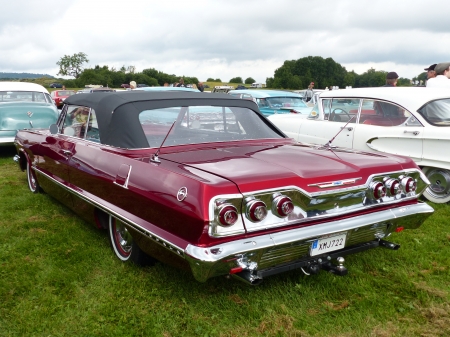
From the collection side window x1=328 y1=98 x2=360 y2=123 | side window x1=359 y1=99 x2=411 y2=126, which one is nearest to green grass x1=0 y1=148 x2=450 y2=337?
side window x1=359 y1=99 x2=411 y2=126

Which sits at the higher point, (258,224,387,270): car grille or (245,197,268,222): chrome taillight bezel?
(245,197,268,222): chrome taillight bezel

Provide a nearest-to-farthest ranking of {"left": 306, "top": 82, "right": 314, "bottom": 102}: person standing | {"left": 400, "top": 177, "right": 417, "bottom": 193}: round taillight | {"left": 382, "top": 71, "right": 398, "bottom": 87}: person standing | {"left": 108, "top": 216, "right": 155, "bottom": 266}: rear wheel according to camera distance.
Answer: {"left": 400, "top": 177, "right": 417, "bottom": 193}: round taillight < {"left": 108, "top": 216, "right": 155, "bottom": 266}: rear wheel < {"left": 382, "top": 71, "right": 398, "bottom": 87}: person standing < {"left": 306, "top": 82, "right": 314, "bottom": 102}: person standing

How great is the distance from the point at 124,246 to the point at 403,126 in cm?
388

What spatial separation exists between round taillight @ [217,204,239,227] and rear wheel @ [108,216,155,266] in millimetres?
1089

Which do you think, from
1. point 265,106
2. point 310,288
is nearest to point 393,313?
point 310,288

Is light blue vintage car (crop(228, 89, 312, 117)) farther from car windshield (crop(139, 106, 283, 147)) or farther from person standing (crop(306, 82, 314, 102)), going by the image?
person standing (crop(306, 82, 314, 102))

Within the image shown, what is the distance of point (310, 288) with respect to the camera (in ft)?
10.6

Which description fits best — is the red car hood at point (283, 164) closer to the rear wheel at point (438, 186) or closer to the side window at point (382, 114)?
the rear wheel at point (438, 186)

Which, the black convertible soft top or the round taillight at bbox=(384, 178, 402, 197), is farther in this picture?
the black convertible soft top

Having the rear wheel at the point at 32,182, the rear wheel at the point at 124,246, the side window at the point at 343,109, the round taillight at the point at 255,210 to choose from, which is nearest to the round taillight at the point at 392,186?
the round taillight at the point at 255,210

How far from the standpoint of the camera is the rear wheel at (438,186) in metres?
5.36

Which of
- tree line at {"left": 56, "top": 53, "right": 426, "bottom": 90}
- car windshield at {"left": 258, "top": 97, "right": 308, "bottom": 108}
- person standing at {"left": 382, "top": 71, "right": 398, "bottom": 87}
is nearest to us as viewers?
person standing at {"left": 382, "top": 71, "right": 398, "bottom": 87}

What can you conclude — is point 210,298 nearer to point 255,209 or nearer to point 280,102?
point 255,209

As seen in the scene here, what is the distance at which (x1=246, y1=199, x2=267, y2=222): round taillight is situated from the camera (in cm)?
257
